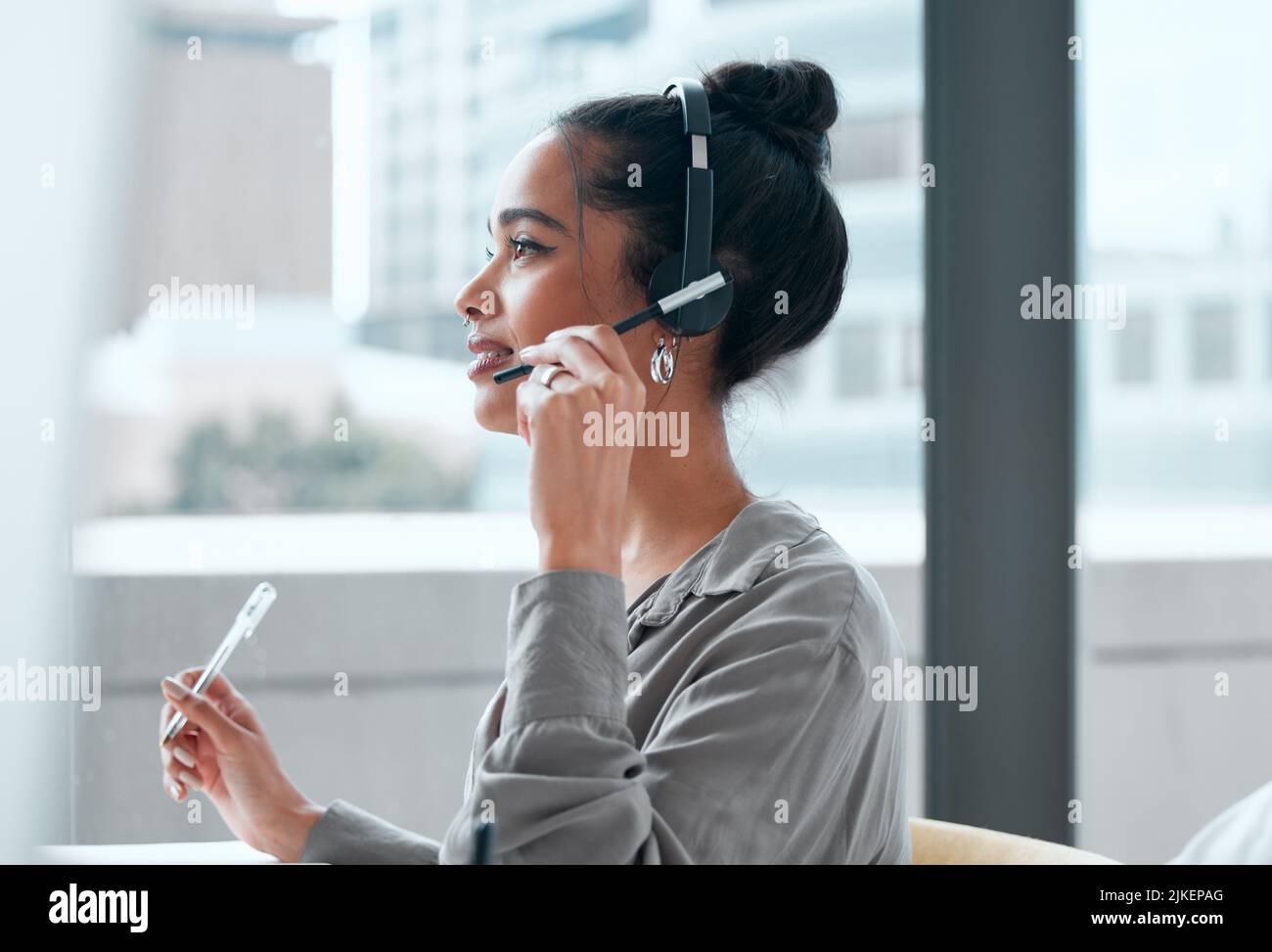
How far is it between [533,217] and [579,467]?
1.09ft

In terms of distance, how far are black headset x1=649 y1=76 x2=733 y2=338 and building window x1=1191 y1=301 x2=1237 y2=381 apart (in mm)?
1074

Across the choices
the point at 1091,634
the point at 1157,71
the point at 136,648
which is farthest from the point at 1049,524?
the point at 136,648

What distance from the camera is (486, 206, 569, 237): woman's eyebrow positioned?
1060 millimetres

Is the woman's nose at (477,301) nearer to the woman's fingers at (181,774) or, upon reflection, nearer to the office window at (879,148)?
the woman's fingers at (181,774)

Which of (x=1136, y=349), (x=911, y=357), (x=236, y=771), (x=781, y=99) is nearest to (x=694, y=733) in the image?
(x=236, y=771)

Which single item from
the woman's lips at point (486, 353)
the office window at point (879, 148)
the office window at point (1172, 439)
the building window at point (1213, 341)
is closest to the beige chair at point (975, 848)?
the woman's lips at point (486, 353)

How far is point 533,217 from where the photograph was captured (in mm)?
1063

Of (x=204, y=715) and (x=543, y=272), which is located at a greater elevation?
(x=543, y=272)

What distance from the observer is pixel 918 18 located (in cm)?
175

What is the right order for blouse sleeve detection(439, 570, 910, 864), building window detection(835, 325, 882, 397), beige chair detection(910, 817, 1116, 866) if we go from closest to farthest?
A: blouse sleeve detection(439, 570, 910, 864)
beige chair detection(910, 817, 1116, 866)
building window detection(835, 325, 882, 397)

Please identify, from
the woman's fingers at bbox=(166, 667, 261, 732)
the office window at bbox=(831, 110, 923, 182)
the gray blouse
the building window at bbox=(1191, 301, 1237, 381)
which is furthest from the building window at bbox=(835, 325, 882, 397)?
the woman's fingers at bbox=(166, 667, 261, 732)

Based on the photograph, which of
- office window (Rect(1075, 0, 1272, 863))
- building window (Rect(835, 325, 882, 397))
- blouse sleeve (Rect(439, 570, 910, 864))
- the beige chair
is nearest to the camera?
blouse sleeve (Rect(439, 570, 910, 864))

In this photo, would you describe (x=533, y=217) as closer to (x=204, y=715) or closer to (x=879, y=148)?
(x=204, y=715)

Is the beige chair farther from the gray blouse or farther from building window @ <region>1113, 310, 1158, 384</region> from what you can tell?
building window @ <region>1113, 310, 1158, 384</region>
